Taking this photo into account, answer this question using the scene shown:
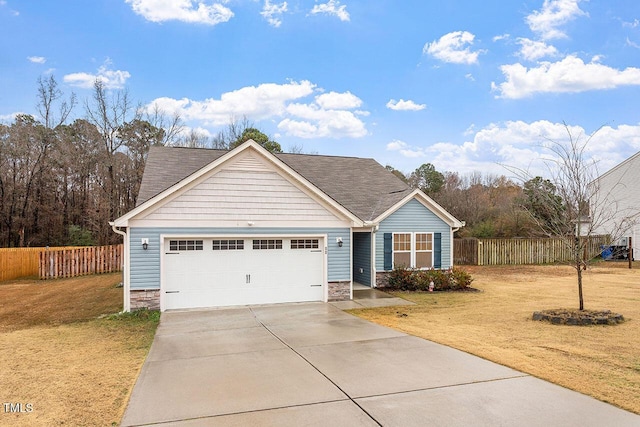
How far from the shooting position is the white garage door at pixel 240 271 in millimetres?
11375

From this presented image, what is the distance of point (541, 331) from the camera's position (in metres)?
8.55

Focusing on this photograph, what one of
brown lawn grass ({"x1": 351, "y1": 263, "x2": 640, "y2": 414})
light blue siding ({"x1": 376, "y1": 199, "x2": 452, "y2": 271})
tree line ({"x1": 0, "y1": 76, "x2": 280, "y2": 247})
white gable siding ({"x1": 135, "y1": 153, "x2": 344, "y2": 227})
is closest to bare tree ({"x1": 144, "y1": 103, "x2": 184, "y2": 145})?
tree line ({"x1": 0, "y1": 76, "x2": 280, "y2": 247})

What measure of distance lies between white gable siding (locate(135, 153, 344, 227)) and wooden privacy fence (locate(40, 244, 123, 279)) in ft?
39.8

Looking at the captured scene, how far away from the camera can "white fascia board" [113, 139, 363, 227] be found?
1073 centimetres

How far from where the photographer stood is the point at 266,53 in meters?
21.4

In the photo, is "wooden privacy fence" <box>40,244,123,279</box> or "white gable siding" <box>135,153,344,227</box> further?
"wooden privacy fence" <box>40,244,123,279</box>

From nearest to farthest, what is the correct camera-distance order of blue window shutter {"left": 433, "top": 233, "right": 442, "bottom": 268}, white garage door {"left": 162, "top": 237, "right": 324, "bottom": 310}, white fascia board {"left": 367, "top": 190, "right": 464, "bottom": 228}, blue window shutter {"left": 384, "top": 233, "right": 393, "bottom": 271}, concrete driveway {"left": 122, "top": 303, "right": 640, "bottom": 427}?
concrete driveway {"left": 122, "top": 303, "right": 640, "bottom": 427}
white garage door {"left": 162, "top": 237, "right": 324, "bottom": 310}
white fascia board {"left": 367, "top": 190, "right": 464, "bottom": 228}
blue window shutter {"left": 384, "top": 233, "right": 393, "bottom": 271}
blue window shutter {"left": 433, "top": 233, "right": 442, "bottom": 268}

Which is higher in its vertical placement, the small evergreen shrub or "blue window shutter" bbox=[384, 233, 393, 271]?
"blue window shutter" bbox=[384, 233, 393, 271]

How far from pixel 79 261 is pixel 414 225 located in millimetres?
16690

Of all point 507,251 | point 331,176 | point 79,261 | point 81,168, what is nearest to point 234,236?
point 331,176

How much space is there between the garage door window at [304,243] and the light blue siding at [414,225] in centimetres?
366

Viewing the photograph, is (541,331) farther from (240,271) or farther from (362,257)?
(362,257)

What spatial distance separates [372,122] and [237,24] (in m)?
12.2

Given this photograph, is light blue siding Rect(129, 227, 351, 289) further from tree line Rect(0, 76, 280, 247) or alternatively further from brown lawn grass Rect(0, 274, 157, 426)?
tree line Rect(0, 76, 280, 247)
